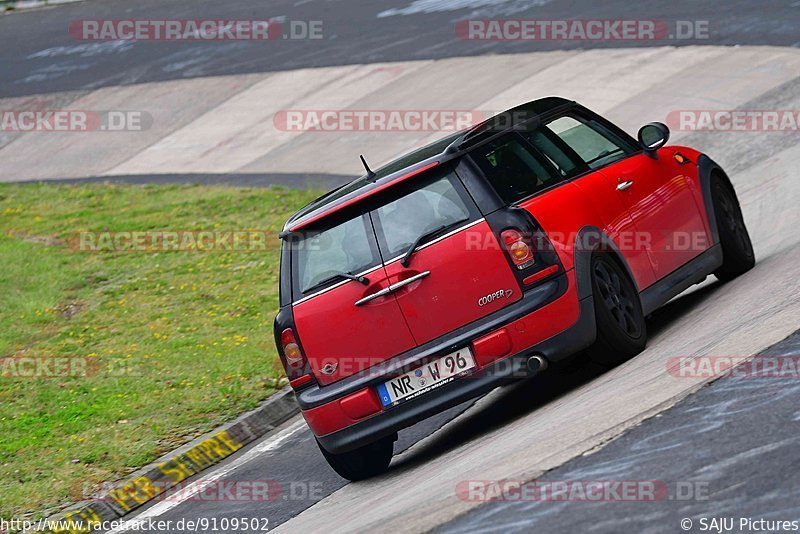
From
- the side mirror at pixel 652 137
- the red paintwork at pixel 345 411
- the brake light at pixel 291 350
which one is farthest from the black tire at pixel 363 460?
the side mirror at pixel 652 137

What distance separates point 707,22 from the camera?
21.2 metres

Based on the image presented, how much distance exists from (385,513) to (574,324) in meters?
1.74

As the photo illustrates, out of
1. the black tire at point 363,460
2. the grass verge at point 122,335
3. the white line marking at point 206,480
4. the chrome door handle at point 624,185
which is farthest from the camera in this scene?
the grass verge at point 122,335

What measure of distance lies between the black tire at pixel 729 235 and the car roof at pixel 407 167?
1763mm

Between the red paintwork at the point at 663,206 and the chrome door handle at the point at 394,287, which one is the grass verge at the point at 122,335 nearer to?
the chrome door handle at the point at 394,287

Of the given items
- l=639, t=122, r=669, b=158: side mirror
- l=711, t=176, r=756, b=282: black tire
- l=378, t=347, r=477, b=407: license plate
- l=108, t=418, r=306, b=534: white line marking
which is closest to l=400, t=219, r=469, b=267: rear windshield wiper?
l=378, t=347, r=477, b=407: license plate

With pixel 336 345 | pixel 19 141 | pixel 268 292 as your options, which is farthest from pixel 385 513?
pixel 19 141

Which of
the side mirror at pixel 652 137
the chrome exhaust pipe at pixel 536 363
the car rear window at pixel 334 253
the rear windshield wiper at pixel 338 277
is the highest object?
the side mirror at pixel 652 137

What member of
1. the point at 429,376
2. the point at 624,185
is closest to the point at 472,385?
the point at 429,376

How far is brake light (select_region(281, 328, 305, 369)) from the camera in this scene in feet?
26.2

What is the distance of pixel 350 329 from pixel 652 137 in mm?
2770

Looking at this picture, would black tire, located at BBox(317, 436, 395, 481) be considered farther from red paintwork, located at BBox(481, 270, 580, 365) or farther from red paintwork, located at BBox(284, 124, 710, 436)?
red paintwork, located at BBox(481, 270, 580, 365)

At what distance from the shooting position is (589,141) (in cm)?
898

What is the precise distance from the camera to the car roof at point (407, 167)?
791cm
